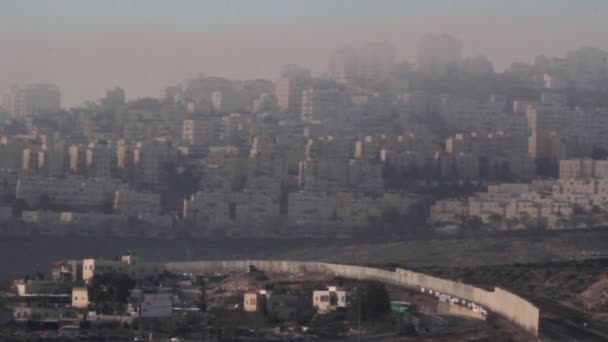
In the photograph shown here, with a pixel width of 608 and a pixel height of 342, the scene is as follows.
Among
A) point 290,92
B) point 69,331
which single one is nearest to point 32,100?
point 290,92

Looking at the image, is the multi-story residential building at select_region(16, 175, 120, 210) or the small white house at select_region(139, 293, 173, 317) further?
the multi-story residential building at select_region(16, 175, 120, 210)

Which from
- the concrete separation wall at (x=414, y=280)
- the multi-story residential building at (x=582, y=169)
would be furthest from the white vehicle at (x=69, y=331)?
the multi-story residential building at (x=582, y=169)

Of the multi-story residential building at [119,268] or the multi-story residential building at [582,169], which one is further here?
the multi-story residential building at [582,169]

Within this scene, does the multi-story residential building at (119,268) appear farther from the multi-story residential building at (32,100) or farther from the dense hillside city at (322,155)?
the multi-story residential building at (32,100)

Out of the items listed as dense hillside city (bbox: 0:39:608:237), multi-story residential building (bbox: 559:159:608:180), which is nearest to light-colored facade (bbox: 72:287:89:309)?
dense hillside city (bbox: 0:39:608:237)

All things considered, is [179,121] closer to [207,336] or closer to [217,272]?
[217,272]

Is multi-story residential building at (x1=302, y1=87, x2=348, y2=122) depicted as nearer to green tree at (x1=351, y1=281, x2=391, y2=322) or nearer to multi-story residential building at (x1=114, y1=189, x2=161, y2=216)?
multi-story residential building at (x1=114, y1=189, x2=161, y2=216)

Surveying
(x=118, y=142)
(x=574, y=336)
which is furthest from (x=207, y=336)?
(x=118, y=142)

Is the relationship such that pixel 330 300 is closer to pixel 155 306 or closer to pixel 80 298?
pixel 155 306
